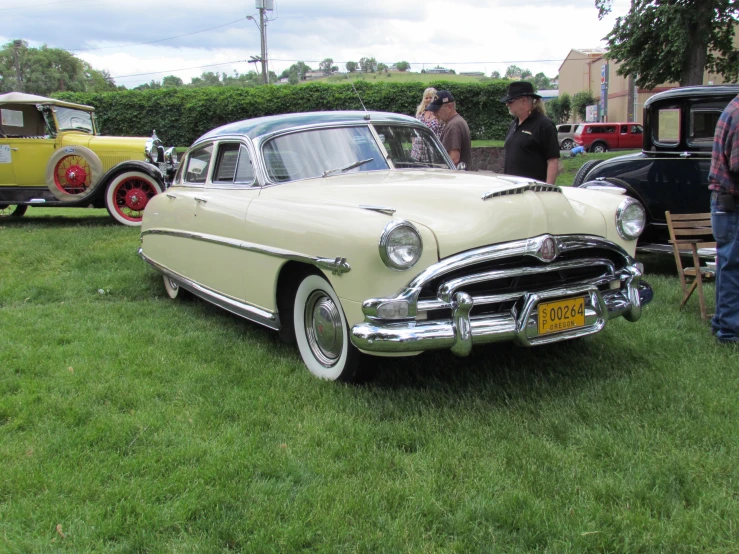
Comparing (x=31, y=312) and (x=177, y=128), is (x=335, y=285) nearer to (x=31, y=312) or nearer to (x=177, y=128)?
(x=31, y=312)

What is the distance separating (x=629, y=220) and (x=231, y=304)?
2623mm

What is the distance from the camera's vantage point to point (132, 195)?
32.3ft

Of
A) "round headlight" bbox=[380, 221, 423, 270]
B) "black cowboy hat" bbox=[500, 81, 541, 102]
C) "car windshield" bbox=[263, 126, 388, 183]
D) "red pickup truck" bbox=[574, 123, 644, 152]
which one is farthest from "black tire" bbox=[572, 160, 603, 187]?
"red pickup truck" bbox=[574, 123, 644, 152]

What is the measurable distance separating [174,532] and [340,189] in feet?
7.12

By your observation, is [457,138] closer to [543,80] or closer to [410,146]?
[410,146]

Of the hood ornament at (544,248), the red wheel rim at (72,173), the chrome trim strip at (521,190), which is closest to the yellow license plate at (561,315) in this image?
the hood ornament at (544,248)

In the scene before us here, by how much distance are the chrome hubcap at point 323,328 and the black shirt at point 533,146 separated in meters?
2.65

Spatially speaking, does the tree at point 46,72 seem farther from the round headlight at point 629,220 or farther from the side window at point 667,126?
the round headlight at point 629,220

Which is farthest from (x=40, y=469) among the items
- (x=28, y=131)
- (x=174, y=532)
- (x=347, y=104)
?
(x=347, y=104)

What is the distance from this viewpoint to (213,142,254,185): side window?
4.50 meters

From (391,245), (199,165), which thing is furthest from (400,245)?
(199,165)

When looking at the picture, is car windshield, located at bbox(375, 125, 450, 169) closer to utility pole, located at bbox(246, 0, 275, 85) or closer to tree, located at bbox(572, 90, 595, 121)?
utility pole, located at bbox(246, 0, 275, 85)

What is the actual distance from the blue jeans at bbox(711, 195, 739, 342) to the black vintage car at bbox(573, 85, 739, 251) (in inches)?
77.7

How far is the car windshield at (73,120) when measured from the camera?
10.7 m
